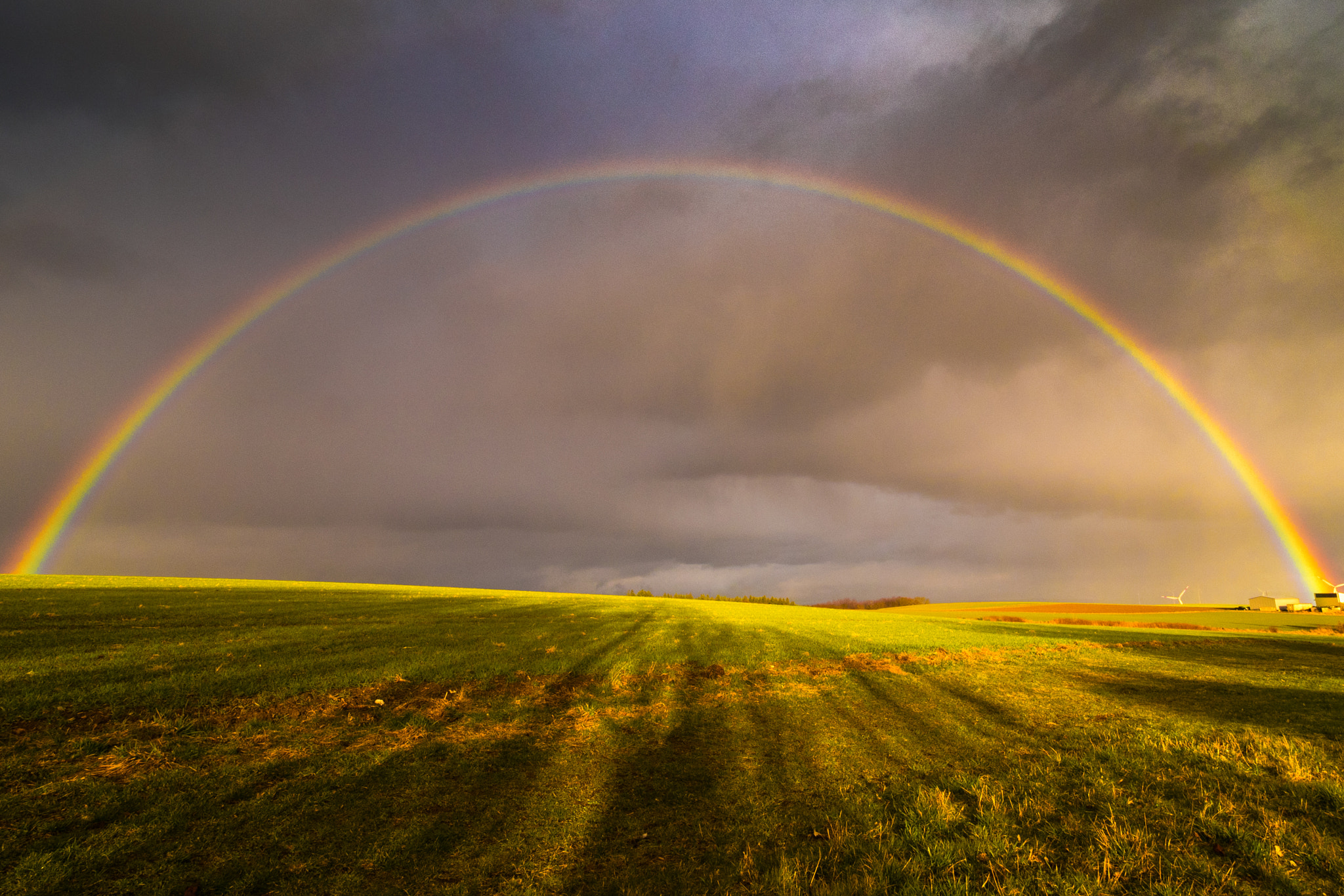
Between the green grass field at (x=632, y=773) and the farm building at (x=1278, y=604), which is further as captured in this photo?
the farm building at (x=1278, y=604)

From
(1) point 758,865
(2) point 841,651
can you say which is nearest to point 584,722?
(1) point 758,865

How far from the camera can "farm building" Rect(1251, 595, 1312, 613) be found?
110500 millimetres

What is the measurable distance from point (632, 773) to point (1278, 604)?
176 m

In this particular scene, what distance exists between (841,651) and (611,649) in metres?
10.5

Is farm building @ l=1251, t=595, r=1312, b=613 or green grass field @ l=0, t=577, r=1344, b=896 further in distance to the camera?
farm building @ l=1251, t=595, r=1312, b=613

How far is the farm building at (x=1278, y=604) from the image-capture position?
110500mm

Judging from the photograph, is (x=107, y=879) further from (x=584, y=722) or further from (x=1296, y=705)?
(x=1296, y=705)

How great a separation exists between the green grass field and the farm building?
430ft

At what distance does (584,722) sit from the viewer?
562 inches

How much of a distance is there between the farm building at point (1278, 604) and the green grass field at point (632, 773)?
13097cm

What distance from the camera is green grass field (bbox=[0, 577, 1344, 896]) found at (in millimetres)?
7145

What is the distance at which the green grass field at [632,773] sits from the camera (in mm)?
7145

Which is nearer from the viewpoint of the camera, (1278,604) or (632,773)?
(632,773)

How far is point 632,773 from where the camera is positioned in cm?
1102
